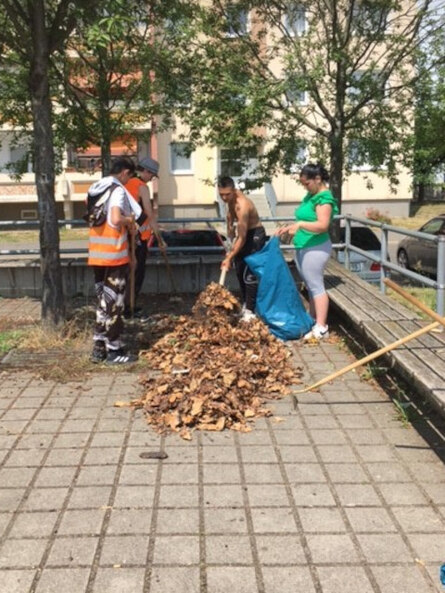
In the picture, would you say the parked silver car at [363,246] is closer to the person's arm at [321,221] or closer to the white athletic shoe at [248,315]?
the white athletic shoe at [248,315]

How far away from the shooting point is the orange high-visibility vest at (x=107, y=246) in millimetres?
5508

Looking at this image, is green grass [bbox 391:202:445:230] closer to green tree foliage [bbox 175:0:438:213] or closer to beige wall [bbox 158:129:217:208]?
beige wall [bbox 158:129:217:208]

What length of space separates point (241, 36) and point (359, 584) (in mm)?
10256

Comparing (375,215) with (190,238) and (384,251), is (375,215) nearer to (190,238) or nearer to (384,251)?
(190,238)

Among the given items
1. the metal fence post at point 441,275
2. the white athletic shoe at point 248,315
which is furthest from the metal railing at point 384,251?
the white athletic shoe at point 248,315

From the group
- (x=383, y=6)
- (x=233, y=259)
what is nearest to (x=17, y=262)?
(x=233, y=259)

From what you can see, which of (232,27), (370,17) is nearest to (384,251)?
(370,17)

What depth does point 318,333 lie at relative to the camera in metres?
6.55

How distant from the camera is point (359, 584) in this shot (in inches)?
106

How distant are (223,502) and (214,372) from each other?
5.24ft

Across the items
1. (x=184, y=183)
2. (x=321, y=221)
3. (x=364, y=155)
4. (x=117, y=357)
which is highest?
(x=184, y=183)

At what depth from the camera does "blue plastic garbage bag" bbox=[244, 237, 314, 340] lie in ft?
21.5

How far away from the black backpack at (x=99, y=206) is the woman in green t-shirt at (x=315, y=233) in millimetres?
1837

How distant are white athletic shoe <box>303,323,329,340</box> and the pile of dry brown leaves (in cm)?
61
